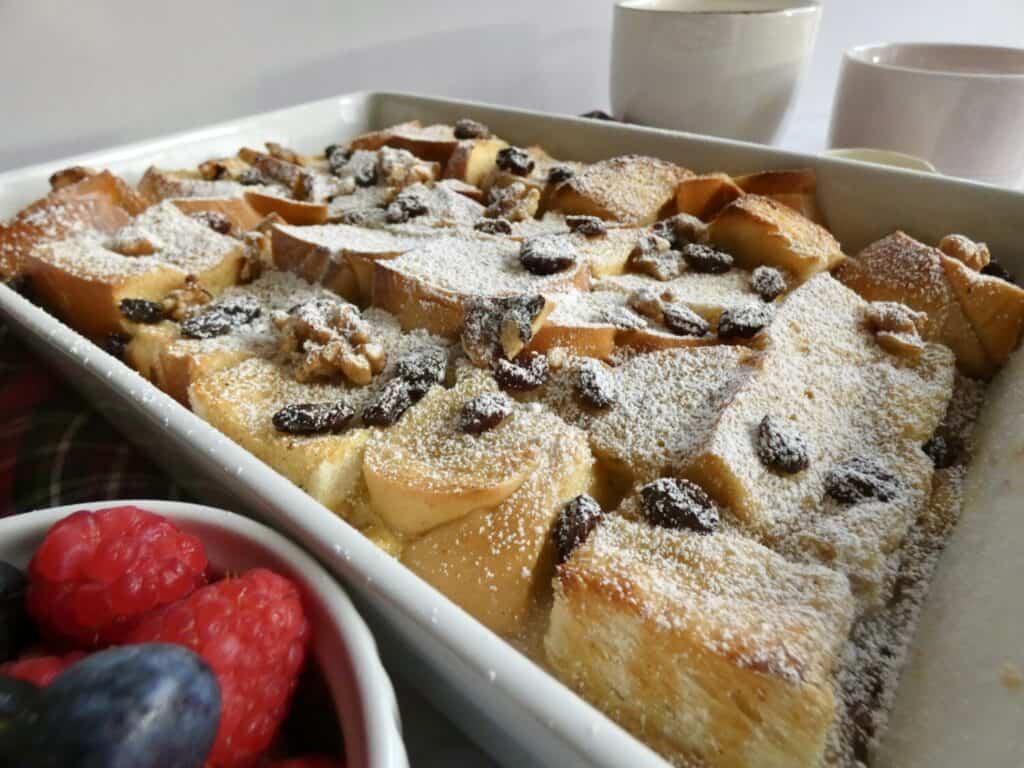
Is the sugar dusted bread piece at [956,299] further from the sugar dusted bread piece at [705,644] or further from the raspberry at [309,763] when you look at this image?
the raspberry at [309,763]

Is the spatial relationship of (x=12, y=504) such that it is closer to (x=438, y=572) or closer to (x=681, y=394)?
(x=438, y=572)

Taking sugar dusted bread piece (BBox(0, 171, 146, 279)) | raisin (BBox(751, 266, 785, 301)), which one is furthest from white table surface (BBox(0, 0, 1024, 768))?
raisin (BBox(751, 266, 785, 301))

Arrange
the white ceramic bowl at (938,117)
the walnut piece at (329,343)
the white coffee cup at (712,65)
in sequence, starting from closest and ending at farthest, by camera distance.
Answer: the walnut piece at (329,343) → the white ceramic bowl at (938,117) → the white coffee cup at (712,65)

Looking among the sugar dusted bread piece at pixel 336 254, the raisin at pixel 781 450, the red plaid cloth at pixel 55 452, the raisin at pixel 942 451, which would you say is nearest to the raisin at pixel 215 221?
the sugar dusted bread piece at pixel 336 254

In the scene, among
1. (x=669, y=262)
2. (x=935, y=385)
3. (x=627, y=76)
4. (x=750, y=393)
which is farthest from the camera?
(x=627, y=76)

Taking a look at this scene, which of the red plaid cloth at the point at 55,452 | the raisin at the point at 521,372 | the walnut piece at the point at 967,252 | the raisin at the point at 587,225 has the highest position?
the walnut piece at the point at 967,252

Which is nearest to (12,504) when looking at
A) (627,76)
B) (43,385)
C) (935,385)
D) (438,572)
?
(43,385)

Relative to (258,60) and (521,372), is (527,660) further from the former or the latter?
(258,60)
